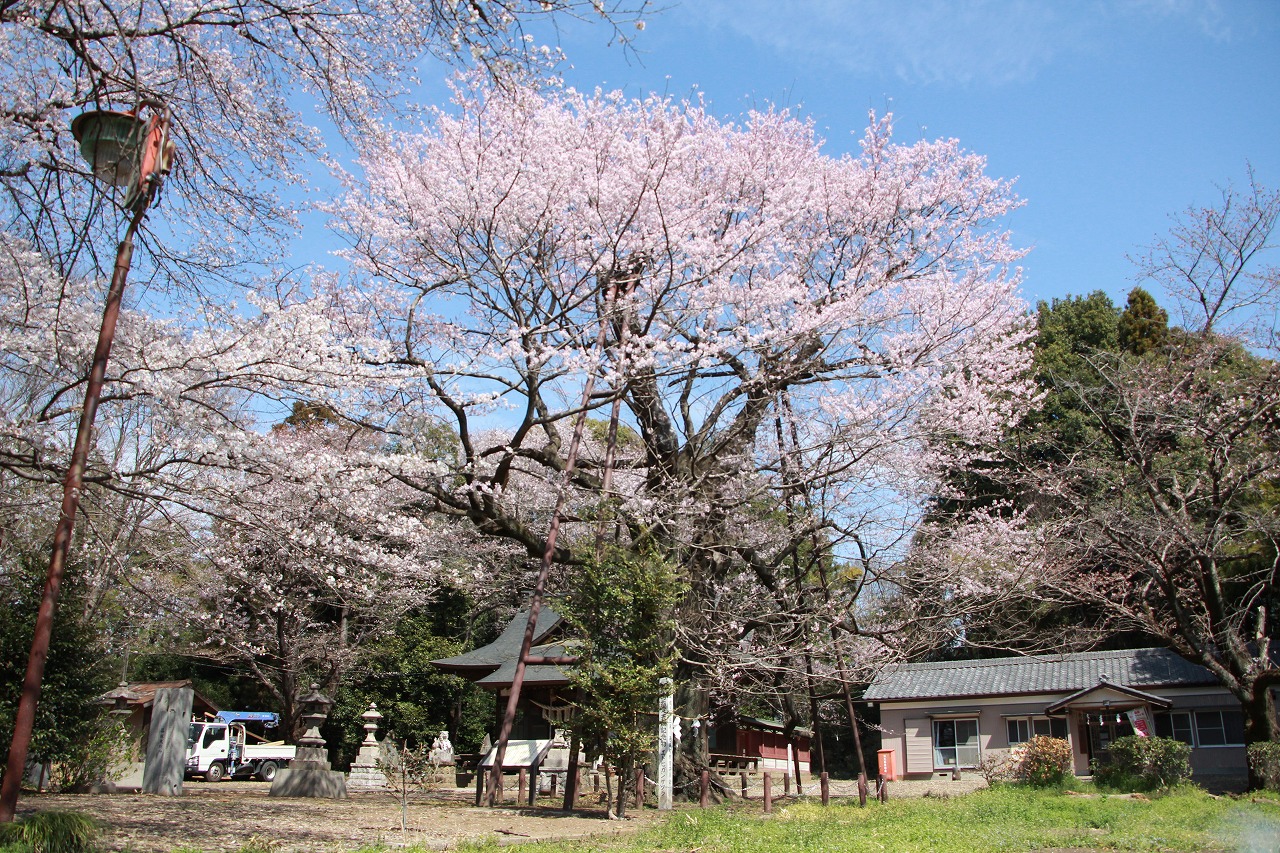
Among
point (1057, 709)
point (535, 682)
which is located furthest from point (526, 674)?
point (1057, 709)

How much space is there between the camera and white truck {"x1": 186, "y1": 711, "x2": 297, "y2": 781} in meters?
21.8

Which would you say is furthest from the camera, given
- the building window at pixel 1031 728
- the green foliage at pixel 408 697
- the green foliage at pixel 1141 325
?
the green foliage at pixel 1141 325

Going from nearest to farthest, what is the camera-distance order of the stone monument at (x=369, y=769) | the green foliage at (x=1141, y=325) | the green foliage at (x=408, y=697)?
the stone monument at (x=369, y=769), the green foliage at (x=408, y=697), the green foliage at (x=1141, y=325)

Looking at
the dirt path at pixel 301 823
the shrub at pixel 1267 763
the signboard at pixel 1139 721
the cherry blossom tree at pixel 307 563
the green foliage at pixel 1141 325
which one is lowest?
the dirt path at pixel 301 823

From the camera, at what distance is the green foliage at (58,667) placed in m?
11.2

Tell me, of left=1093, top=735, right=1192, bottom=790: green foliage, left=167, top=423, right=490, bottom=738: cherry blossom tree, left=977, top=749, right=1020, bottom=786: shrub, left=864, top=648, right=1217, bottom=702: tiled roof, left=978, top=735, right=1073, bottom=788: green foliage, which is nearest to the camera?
left=167, top=423, right=490, bottom=738: cherry blossom tree

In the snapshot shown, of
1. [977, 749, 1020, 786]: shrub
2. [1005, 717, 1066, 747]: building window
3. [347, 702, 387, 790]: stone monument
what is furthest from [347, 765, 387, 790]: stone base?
[1005, 717, 1066, 747]: building window

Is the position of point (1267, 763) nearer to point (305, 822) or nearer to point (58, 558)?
point (305, 822)

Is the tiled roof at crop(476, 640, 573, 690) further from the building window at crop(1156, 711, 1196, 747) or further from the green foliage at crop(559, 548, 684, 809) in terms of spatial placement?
the building window at crop(1156, 711, 1196, 747)

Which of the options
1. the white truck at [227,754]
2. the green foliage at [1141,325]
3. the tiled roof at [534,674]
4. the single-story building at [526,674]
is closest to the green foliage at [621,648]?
the single-story building at [526,674]

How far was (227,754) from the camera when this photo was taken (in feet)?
73.9

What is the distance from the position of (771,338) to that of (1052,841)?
6.88 m

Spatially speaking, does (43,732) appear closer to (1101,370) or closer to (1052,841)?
(1052,841)

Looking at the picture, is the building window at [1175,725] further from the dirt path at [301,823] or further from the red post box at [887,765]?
the dirt path at [301,823]
